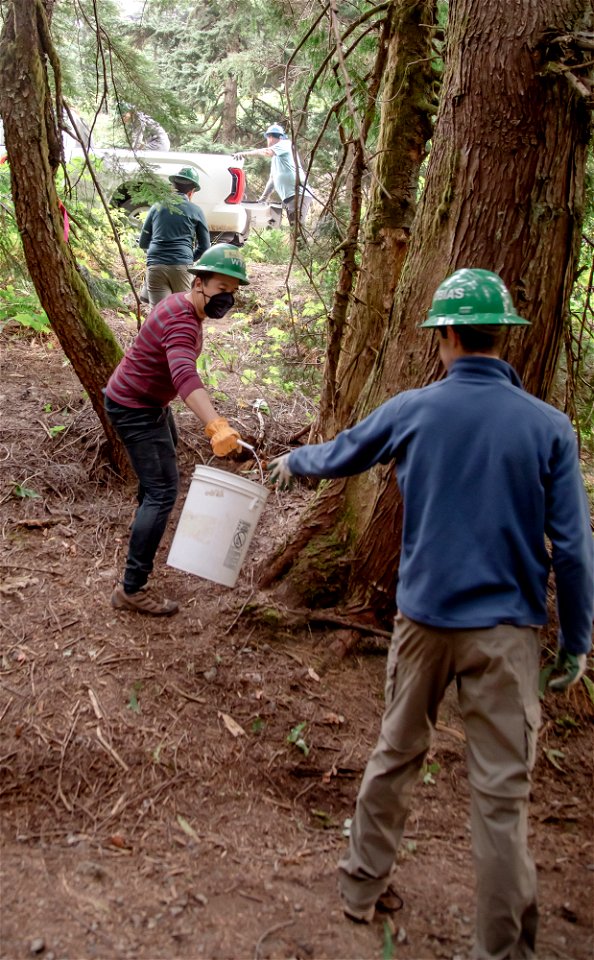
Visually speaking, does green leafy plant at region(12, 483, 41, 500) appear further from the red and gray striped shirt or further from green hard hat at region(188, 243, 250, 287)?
green hard hat at region(188, 243, 250, 287)

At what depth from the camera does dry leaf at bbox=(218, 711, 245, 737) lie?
3471mm

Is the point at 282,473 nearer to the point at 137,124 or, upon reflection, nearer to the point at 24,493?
the point at 24,493

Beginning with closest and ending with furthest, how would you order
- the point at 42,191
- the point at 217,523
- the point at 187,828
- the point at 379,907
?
1. the point at 379,907
2. the point at 187,828
3. the point at 217,523
4. the point at 42,191

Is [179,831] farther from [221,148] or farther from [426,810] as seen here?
[221,148]

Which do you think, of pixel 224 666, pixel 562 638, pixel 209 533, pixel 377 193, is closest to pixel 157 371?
pixel 209 533

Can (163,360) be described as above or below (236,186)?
below

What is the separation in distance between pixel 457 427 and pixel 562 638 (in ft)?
2.63

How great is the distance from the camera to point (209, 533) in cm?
374

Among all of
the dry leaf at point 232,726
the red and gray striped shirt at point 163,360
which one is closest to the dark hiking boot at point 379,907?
the dry leaf at point 232,726

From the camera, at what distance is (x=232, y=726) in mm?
3506

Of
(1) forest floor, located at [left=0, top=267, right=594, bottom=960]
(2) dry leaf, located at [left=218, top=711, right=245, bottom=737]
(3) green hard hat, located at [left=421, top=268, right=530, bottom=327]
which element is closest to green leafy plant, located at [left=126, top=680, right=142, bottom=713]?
(1) forest floor, located at [left=0, top=267, right=594, bottom=960]

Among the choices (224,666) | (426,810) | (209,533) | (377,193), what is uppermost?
(377,193)

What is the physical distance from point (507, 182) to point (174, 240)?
194 inches

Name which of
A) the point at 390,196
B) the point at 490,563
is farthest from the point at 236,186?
the point at 490,563
